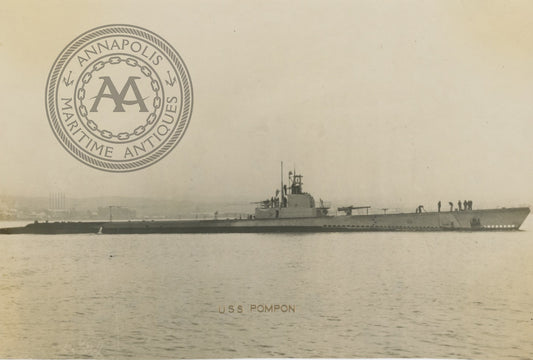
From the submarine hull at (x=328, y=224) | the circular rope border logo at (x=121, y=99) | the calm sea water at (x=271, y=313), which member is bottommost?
the calm sea water at (x=271, y=313)

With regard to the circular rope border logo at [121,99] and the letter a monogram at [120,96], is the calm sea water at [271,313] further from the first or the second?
the letter a monogram at [120,96]

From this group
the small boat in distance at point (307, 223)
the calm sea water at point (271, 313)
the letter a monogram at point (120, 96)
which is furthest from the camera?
the small boat in distance at point (307, 223)

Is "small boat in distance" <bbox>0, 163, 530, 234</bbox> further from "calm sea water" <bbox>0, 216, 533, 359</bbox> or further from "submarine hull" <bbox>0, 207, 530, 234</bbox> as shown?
"calm sea water" <bbox>0, 216, 533, 359</bbox>

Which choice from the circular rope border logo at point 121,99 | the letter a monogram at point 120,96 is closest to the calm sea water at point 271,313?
the circular rope border logo at point 121,99

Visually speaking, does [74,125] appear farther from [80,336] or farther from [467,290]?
[467,290]

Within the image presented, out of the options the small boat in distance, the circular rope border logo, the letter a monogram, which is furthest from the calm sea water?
the small boat in distance

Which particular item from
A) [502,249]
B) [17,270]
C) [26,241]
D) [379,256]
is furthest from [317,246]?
[26,241]
